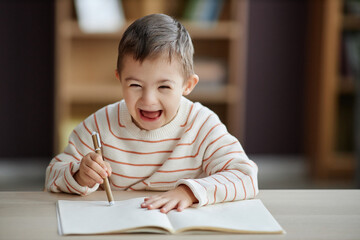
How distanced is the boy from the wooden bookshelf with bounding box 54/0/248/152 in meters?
2.16

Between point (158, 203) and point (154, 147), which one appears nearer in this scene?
point (158, 203)

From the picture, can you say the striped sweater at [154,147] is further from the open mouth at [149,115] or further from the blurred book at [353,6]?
the blurred book at [353,6]

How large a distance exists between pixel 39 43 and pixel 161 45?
8.63 feet

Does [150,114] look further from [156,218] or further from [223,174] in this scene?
[156,218]

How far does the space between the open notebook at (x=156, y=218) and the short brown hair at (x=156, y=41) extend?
29cm

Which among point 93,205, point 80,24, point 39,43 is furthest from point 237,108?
point 93,205

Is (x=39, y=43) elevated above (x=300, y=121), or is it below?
above

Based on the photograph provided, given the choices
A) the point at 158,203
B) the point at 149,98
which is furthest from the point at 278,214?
the point at 149,98

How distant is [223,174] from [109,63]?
2.58m

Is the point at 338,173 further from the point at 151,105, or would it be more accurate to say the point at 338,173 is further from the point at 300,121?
the point at 151,105

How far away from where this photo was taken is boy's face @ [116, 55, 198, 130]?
3.84ft

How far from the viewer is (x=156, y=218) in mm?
971

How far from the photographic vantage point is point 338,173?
3805 millimetres

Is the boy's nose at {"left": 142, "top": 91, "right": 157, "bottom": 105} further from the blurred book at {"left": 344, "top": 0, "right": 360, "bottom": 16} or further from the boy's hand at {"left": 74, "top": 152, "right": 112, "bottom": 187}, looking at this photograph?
the blurred book at {"left": 344, "top": 0, "right": 360, "bottom": 16}
